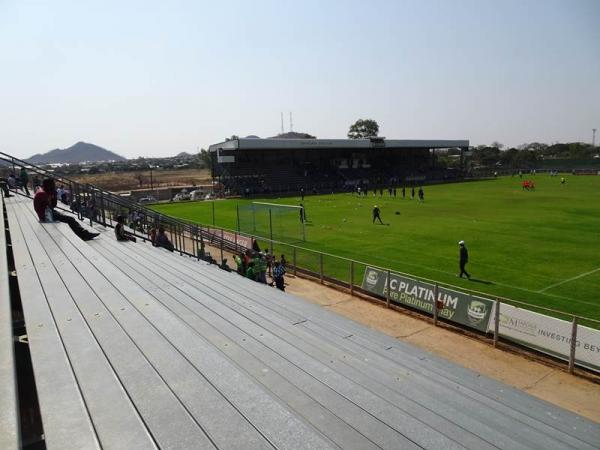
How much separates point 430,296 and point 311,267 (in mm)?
7063

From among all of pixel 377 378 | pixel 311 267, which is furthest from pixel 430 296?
pixel 377 378

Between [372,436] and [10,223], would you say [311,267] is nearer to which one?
[10,223]

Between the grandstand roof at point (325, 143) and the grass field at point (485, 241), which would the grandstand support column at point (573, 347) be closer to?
the grass field at point (485, 241)

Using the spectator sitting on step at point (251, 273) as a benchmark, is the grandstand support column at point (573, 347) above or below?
below

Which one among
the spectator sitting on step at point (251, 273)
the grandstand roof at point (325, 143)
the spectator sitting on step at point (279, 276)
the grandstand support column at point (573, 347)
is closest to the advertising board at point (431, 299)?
the grandstand support column at point (573, 347)

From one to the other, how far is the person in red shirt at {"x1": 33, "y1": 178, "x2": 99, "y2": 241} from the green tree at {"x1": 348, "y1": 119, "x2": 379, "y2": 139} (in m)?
135

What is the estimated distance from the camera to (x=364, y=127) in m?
145

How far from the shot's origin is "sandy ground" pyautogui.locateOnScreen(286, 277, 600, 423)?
9.06 m

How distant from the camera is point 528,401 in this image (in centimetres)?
544

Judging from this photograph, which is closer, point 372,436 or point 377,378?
point 372,436

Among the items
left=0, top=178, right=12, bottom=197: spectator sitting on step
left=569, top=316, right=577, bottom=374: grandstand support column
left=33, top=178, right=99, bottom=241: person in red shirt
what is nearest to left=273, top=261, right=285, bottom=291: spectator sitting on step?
left=33, top=178, right=99, bottom=241: person in red shirt

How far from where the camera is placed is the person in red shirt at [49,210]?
12.2 meters

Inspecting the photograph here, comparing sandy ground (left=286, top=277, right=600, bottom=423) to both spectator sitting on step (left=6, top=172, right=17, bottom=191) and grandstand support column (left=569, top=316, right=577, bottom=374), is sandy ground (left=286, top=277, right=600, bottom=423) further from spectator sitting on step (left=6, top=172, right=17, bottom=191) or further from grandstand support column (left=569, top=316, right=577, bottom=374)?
spectator sitting on step (left=6, top=172, right=17, bottom=191)

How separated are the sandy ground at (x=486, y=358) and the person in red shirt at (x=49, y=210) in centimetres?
761
